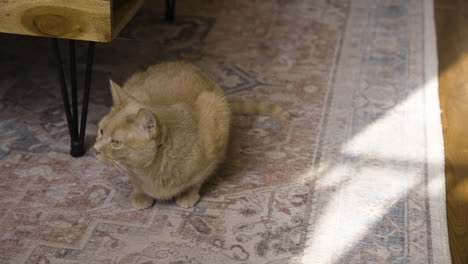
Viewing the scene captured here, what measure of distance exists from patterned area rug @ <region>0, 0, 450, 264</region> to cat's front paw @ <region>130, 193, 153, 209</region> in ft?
0.08

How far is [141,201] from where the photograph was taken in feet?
5.90

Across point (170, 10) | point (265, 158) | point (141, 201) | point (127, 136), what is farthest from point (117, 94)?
Result: point (170, 10)

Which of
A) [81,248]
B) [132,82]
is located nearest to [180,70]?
[132,82]

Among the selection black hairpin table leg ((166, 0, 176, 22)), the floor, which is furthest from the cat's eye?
black hairpin table leg ((166, 0, 176, 22))

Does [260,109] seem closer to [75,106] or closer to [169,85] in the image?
[169,85]

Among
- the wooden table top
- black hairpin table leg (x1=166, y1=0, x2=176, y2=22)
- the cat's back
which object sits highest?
the wooden table top

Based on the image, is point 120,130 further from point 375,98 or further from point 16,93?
point 375,98

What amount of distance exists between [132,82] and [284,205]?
72 centimetres

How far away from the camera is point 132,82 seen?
2.00 meters

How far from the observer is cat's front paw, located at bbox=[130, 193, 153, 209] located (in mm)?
1792

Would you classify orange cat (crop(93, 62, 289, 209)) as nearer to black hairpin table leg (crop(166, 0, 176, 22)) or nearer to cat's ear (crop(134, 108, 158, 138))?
cat's ear (crop(134, 108, 158, 138))

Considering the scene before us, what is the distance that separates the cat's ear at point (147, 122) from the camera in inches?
57.6

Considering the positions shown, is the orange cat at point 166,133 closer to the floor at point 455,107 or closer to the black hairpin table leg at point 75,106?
the black hairpin table leg at point 75,106

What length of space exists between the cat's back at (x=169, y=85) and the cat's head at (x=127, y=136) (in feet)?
0.64
